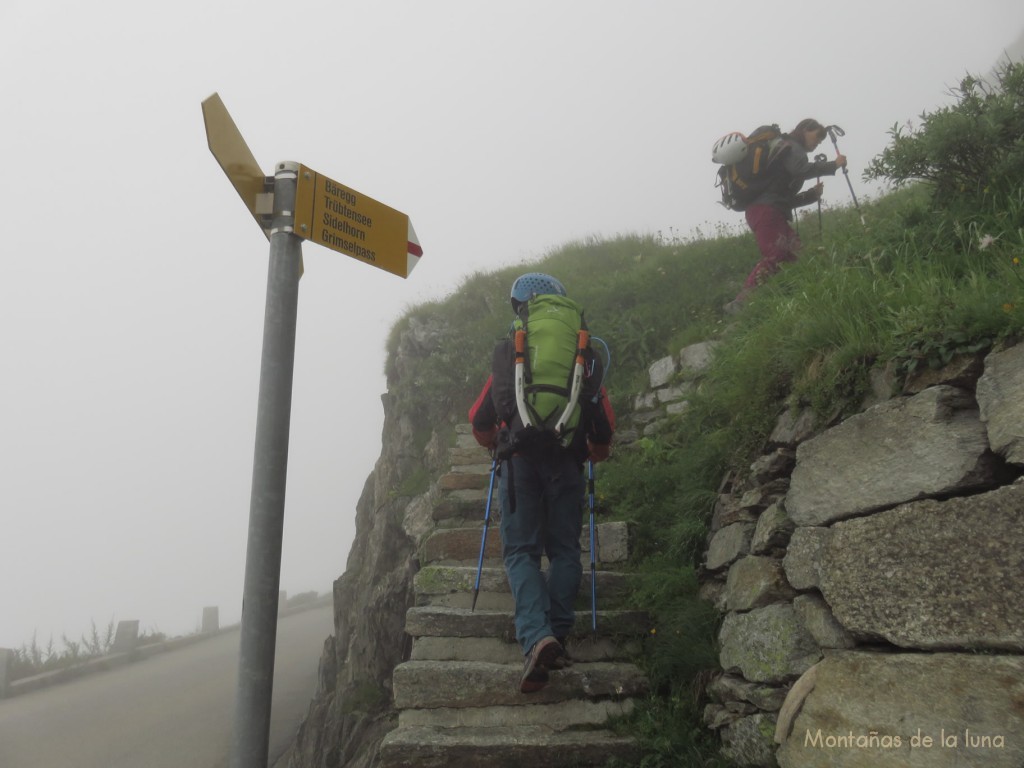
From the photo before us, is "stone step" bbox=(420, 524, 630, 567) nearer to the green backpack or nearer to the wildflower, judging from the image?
the green backpack

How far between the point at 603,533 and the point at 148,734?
8080 millimetres

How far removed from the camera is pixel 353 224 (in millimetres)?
2766

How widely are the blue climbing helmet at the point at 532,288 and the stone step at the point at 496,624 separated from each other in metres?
2.15

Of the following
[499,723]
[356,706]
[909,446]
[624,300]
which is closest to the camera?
[909,446]

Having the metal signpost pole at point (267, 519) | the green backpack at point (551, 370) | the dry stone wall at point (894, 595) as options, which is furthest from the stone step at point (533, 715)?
the metal signpost pole at point (267, 519)

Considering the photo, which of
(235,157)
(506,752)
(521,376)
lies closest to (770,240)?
(521,376)

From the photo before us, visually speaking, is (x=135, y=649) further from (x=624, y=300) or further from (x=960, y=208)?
(x=960, y=208)

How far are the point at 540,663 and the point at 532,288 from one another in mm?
2553

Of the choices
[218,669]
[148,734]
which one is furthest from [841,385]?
[218,669]

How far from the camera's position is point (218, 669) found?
Result: 527 inches

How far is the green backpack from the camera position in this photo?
424 cm

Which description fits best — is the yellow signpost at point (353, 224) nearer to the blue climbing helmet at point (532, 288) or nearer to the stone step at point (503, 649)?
the blue climbing helmet at point (532, 288)

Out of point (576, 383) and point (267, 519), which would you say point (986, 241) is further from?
point (267, 519)

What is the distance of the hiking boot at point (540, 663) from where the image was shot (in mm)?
3848
